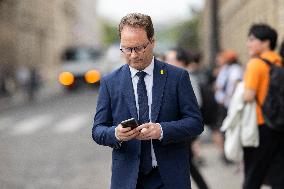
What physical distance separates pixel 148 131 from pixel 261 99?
7.28 feet

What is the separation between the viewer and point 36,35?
175 feet

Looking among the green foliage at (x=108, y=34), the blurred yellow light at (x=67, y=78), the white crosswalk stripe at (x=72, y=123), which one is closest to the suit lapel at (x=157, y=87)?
the white crosswalk stripe at (x=72, y=123)

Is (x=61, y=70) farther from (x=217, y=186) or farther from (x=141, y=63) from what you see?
(x=141, y=63)

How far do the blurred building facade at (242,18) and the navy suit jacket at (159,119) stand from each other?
25.2 feet

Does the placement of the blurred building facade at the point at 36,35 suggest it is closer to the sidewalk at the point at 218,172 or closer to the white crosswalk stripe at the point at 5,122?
the white crosswalk stripe at the point at 5,122

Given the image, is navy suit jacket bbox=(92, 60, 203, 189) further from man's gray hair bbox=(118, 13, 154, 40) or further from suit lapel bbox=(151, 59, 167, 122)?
man's gray hair bbox=(118, 13, 154, 40)

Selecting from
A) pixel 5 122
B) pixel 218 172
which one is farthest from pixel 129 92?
pixel 5 122

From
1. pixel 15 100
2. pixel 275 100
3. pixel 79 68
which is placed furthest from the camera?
pixel 79 68

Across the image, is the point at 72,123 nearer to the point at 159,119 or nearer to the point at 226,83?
the point at 226,83

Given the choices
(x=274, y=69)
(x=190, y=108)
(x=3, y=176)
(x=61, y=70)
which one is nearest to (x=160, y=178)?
(x=190, y=108)

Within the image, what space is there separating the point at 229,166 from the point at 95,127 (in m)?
6.47

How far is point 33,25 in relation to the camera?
51.8 metres

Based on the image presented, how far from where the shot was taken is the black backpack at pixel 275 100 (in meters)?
5.08

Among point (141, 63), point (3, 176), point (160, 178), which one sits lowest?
point (3, 176)
